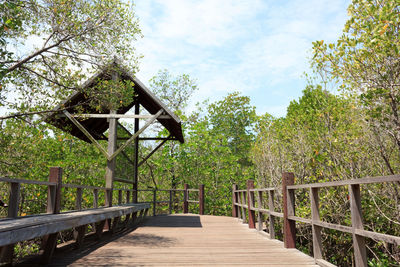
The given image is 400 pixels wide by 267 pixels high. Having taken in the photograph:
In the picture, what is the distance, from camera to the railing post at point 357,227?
329 centimetres

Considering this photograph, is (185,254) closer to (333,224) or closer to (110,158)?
(333,224)

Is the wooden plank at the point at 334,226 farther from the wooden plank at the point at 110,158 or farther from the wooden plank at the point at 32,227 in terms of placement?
the wooden plank at the point at 110,158

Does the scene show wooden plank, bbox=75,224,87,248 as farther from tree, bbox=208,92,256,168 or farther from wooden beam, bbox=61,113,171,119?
tree, bbox=208,92,256,168

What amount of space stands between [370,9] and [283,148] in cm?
621

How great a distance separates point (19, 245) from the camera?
10.4m

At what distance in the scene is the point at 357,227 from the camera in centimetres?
337

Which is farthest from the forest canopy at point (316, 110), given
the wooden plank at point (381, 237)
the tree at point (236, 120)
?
the tree at point (236, 120)

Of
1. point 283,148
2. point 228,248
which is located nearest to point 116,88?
point 228,248

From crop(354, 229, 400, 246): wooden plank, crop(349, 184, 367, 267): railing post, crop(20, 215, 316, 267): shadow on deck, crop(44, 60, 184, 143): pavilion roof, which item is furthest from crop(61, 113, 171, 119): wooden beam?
crop(354, 229, 400, 246): wooden plank

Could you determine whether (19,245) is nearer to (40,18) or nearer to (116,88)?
(116,88)

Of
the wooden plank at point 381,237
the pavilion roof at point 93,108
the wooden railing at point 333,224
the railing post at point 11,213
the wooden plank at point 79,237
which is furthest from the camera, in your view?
the pavilion roof at point 93,108

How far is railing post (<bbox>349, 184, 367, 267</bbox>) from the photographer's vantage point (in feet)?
10.8

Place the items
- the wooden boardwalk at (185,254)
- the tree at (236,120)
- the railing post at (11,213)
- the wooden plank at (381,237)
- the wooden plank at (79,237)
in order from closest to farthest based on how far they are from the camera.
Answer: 1. the wooden plank at (381,237)
2. the railing post at (11,213)
3. the wooden boardwalk at (185,254)
4. the wooden plank at (79,237)
5. the tree at (236,120)

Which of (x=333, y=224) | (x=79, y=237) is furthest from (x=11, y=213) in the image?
(x=333, y=224)
